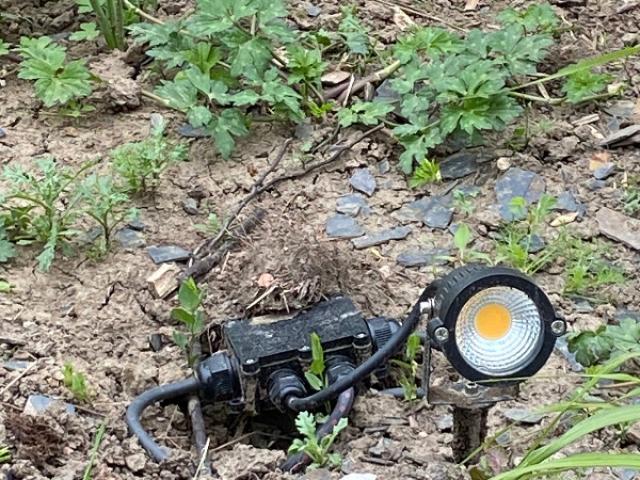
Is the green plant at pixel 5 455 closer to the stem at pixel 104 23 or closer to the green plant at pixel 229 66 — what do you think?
the green plant at pixel 229 66

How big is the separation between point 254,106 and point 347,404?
4.34ft

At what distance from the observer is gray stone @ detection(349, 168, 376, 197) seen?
10.4 ft

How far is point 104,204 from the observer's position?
2.88 m

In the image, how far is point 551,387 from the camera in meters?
2.46

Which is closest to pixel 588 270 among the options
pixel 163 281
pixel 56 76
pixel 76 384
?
pixel 163 281

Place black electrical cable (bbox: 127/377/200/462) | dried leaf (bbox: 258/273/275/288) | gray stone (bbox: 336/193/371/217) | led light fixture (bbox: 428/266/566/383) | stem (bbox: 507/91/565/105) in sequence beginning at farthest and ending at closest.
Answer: stem (bbox: 507/91/565/105) → gray stone (bbox: 336/193/371/217) → dried leaf (bbox: 258/273/275/288) → black electrical cable (bbox: 127/377/200/462) → led light fixture (bbox: 428/266/566/383)

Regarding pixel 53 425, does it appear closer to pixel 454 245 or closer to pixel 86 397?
pixel 86 397

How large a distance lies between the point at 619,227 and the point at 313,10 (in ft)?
4.40

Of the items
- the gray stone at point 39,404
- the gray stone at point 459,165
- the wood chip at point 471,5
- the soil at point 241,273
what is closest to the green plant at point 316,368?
the soil at point 241,273

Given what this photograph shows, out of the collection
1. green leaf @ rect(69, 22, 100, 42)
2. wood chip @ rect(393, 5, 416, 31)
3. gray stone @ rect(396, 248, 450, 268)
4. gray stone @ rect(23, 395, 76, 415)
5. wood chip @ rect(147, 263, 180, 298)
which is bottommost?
gray stone @ rect(396, 248, 450, 268)

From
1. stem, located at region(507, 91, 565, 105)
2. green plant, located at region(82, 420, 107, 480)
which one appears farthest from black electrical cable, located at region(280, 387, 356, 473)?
stem, located at region(507, 91, 565, 105)

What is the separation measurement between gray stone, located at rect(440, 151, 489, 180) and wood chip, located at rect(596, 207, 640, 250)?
0.38 meters

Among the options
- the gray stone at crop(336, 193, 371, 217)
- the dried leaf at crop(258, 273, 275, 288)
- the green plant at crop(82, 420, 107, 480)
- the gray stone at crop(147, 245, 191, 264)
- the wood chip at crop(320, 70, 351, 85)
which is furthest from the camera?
the wood chip at crop(320, 70, 351, 85)

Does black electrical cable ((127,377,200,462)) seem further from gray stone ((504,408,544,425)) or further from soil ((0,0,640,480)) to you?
gray stone ((504,408,544,425))
